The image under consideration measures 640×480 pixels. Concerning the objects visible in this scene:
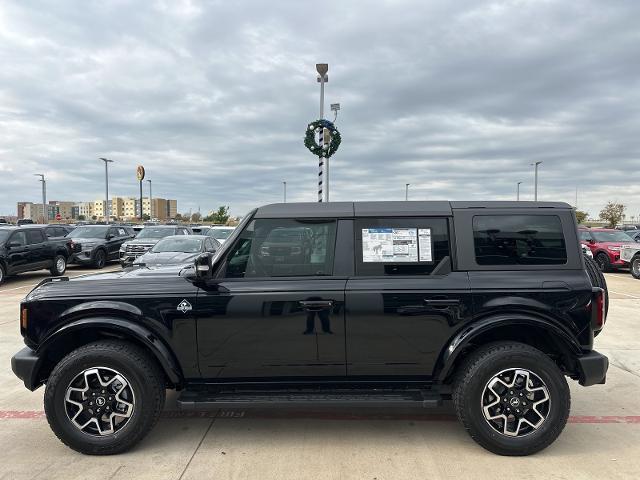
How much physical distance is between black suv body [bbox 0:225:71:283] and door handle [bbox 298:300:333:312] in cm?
1227

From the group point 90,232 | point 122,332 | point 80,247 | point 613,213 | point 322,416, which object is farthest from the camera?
point 613,213

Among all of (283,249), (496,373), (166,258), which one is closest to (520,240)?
(496,373)

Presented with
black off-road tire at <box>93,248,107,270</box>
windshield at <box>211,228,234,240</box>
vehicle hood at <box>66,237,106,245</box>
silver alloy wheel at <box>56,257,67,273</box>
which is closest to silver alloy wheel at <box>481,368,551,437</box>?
silver alloy wheel at <box>56,257,67,273</box>

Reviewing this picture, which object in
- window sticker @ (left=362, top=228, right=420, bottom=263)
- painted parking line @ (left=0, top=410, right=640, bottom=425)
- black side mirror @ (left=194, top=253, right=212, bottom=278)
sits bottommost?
painted parking line @ (left=0, top=410, right=640, bottom=425)

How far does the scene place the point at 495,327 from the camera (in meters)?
3.37

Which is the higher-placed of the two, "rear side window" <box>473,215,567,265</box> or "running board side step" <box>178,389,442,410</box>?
"rear side window" <box>473,215,567,265</box>

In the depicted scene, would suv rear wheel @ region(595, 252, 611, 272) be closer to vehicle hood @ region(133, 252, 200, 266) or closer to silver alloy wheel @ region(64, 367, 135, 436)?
vehicle hood @ region(133, 252, 200, 266)

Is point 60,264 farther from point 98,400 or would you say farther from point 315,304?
point 315,304

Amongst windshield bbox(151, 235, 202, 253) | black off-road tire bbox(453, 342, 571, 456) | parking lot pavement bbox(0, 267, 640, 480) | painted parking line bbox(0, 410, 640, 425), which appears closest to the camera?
parking lot pavement bbox(0, 267, 640, 480)

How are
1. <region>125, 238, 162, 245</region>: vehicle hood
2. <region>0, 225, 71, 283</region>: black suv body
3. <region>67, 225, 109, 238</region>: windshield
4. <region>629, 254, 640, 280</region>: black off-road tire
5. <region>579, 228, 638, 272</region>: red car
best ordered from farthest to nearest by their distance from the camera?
<region>67, 225, 109, 238</region>: windshield, <region>579, 228, 638, 272</region>: red car, <region>125, 238, 162, 245</region>: vehicle hood, <region>629, 254, 640, 280</region>: black off-road tire, <region>0, 225, 71, 283</region>: black suv body

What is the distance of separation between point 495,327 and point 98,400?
2.96m

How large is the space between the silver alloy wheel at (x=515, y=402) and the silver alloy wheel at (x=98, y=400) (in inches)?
103

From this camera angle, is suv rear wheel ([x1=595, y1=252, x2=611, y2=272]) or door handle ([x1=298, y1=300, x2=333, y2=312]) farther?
suv rear wheel ([x1=595, y1=252, x2=611, y2=272])

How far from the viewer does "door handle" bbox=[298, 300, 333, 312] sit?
340 centimetres
